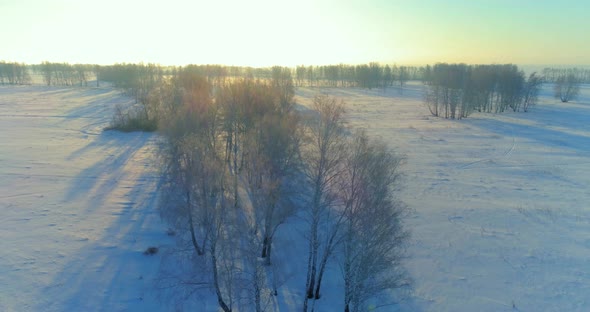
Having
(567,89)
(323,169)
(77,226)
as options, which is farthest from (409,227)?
(567,89)

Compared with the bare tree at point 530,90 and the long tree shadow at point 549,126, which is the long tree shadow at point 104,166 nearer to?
the long tree shadow at point 549,126

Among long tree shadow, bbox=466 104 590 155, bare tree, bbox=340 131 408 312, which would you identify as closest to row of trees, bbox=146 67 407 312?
bare tree, bbox=340 131 408 312

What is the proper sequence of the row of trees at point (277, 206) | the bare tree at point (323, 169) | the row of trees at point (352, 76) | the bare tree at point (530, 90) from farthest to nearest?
the row of trees at point (352, 76)
the bare tree at point (530, 90)
the bare tree at point (323, 169)
the row of trees at point (277, 206)

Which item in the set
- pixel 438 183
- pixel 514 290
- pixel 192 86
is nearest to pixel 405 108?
pixel 438 183

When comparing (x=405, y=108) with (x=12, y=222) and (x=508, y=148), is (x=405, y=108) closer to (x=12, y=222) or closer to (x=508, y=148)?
(x=508, y=148)

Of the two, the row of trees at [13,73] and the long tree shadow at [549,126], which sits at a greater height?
the row of trees at [13,73]

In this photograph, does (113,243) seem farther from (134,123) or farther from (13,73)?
(13,73)

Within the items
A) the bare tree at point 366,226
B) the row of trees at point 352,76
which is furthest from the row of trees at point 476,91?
the row of trees at point 352,76
